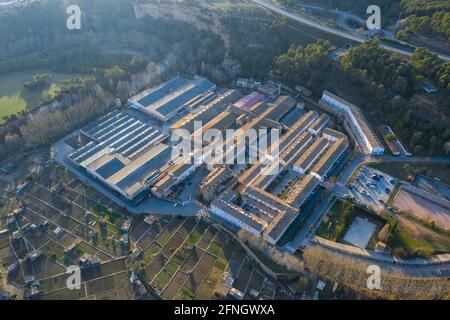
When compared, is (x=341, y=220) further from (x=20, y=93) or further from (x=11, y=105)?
(x=20, y=93)

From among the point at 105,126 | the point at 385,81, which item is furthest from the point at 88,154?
the point at 385,81

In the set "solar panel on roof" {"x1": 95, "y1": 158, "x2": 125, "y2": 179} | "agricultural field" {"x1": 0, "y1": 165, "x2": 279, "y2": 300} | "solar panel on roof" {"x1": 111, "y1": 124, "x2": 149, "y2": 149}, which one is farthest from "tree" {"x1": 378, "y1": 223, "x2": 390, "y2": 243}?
"solar panel on roof" {"x1": 111, "y1": 124, "x2": 149, "y2": 149}

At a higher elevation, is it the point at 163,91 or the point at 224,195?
the point at 163,91

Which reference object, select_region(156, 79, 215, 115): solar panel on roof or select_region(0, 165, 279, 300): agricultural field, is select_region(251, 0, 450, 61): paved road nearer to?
select_region(156, 79, 215, 115): solar panel on roof

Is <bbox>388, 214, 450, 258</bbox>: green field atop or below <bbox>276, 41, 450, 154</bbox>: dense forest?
below

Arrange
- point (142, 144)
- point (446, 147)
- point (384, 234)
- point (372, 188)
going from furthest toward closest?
point (142, 144) < point (446, 147) < point (372, 188) < point (384, 234)

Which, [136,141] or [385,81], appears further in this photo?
[385,81]

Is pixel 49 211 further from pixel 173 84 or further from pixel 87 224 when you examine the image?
pixel 173 84
